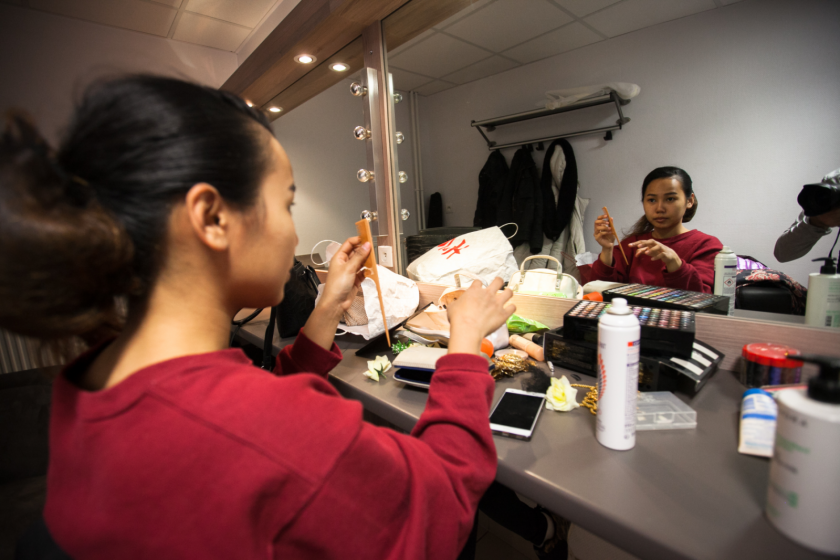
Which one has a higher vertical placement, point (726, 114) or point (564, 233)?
point (726, 114)

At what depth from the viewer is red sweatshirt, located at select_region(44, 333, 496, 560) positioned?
12.3 inches

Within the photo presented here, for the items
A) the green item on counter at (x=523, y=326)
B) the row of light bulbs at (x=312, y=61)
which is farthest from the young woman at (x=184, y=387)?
the row of light bulbs at (x=312, y=61)

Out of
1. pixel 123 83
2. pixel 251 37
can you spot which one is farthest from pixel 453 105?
pixel 251 37

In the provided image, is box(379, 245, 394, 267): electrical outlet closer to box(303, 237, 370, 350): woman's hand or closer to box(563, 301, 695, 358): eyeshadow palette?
box(303, 237, 370, 350): woman's hand

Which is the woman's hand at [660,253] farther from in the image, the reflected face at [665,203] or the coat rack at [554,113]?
the coat rack at [554,113]

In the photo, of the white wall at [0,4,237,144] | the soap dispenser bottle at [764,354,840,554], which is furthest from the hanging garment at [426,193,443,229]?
the white wall at [0,4,237,144]

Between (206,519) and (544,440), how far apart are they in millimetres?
480

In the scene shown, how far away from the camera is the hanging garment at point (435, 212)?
1448 mm

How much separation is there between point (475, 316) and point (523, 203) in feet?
2.47

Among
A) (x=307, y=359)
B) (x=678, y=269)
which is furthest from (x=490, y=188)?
(x=307, y=359)

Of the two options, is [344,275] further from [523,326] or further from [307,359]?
[523,326]

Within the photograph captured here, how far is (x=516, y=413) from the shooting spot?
669 millimetres

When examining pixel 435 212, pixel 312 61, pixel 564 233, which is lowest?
pixel 564 233

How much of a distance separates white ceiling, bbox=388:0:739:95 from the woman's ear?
1.06 metres
